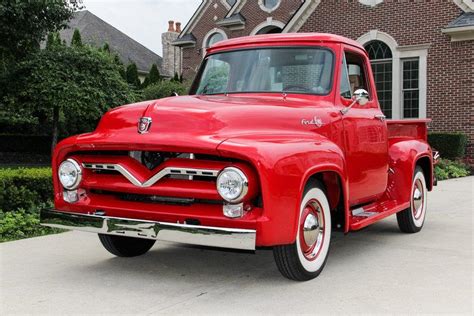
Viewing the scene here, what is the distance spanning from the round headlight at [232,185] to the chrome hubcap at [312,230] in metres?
0.77

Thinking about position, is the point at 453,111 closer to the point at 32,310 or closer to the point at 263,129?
the point at 263,129

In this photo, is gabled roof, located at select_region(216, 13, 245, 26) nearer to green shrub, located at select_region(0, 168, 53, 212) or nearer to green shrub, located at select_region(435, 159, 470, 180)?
green shrub, located at select_region(435, 159, 470, 180)

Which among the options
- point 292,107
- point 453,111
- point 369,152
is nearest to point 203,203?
point 292,107

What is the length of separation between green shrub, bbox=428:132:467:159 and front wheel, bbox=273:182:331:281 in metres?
12.9

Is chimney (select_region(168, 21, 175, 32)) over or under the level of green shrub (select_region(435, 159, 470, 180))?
over

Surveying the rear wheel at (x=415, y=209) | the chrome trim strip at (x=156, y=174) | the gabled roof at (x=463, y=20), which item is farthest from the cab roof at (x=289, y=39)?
the gabled roof at (x=463, y=20)

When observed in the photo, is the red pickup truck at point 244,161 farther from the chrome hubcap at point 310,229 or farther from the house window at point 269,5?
the house window at point 269,5

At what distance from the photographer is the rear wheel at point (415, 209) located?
6.73 m

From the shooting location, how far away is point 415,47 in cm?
1752

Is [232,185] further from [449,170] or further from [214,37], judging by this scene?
[214,37]

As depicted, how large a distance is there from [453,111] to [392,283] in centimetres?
1365

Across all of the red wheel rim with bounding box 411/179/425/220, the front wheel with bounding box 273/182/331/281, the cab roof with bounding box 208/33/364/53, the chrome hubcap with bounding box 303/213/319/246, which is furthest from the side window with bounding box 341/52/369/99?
the red wheel rim with bounding box 411/179/425/220

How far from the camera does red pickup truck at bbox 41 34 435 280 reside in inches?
154

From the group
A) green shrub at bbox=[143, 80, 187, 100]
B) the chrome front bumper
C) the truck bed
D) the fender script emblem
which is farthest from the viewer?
green shrub at bbox=[143, 80, 187, 100]
